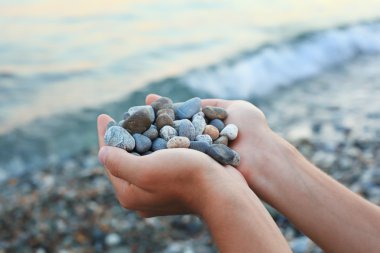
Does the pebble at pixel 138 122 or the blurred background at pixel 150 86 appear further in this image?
the blurred background at pixel 150 86

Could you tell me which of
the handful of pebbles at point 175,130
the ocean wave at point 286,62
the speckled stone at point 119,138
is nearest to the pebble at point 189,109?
the handful of pebbles at point 175,130

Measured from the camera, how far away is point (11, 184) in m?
3.84

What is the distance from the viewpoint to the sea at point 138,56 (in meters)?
4.91

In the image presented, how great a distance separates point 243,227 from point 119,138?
2.16 feet

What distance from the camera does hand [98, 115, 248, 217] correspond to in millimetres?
1549

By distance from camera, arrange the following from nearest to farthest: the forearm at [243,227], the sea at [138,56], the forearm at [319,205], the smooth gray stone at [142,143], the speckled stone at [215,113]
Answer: the forearm at [243,227] < the forearm at [319,205] < the smooth gray stone at [142,143] < the speckled stone at [215,113] < the sea at [138,56]

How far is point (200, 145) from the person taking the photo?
1885 mm

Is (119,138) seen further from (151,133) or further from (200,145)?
(200,145)

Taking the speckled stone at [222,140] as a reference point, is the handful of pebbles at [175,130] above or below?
above

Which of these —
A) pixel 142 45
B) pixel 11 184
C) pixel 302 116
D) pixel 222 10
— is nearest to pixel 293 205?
pixel 11 184

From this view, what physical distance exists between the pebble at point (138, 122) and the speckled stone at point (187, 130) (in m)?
0.13

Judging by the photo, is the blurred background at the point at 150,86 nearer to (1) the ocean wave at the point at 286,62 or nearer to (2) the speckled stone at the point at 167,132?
(1) the ocean wave at the point at 286,62

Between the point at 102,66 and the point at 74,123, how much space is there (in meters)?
1.37

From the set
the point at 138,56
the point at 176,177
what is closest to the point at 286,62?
the point at 138,56
